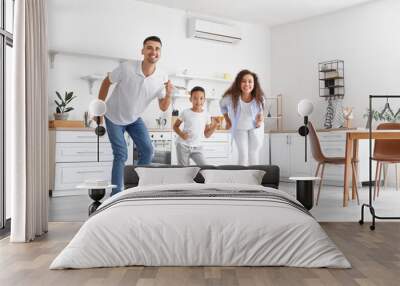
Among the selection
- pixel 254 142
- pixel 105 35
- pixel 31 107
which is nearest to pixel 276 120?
pixel 254 142

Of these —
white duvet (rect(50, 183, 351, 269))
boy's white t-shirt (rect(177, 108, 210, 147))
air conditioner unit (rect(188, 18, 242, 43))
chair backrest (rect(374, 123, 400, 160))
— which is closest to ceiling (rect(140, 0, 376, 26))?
air conditioner unit (rect(188, 18, 242, 43))

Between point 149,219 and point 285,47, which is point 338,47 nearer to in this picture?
point 285,47

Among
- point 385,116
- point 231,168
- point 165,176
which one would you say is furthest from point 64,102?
point 385,116

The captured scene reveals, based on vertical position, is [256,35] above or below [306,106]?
above

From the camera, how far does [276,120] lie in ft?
29.3

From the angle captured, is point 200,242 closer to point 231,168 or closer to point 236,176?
point 236,176

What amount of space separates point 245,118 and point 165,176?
2256 millimetres

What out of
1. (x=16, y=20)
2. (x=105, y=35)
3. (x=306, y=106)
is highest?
(x=105, y=35)

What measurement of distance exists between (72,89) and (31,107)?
10.7 ft

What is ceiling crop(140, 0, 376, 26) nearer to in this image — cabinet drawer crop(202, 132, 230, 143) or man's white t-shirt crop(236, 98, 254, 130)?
cabinet drawer crop(202, 132, 230, 143)

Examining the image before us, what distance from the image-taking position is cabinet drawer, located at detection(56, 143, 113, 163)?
20.8 ft

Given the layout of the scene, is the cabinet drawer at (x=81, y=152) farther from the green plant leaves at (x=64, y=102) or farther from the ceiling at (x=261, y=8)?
the ceiling at (x=261, y=8)

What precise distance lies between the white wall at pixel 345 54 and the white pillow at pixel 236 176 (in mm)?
3998

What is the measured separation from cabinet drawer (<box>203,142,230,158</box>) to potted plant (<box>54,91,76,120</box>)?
2162 mm
